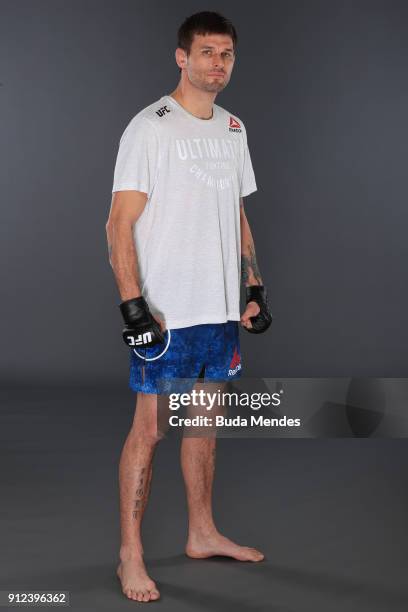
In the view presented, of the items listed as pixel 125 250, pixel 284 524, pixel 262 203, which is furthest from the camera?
pixel 262 203

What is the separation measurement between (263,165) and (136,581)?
4002 mm

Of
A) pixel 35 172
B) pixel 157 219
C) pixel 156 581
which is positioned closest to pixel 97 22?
pixel 35 172

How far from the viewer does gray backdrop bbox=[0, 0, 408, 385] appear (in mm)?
6969

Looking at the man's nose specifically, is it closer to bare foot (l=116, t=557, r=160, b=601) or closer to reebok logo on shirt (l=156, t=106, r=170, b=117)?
reebok logo on shirt (l=156, t=106, r=170, b=117)

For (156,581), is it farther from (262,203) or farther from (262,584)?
(262,203)

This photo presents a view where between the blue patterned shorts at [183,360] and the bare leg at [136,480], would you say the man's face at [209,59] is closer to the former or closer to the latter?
the blue patterned shorts at [183,360]

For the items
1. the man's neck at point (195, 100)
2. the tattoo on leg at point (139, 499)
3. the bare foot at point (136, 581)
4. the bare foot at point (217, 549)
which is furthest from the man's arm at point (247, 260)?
the bare foot at point (136, 581)

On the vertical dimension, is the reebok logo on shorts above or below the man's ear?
below

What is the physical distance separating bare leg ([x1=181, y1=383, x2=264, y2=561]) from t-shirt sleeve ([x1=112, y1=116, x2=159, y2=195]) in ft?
3.03

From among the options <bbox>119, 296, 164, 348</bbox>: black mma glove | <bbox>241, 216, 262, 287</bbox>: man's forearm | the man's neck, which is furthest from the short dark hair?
<bbox>119, 296, 164, 348</bbox>: black mma glove

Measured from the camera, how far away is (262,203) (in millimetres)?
6918

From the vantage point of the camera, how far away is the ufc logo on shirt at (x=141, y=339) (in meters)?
3.32

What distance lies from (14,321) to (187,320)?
394 cm

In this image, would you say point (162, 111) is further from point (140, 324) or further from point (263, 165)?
point (263, 165)
